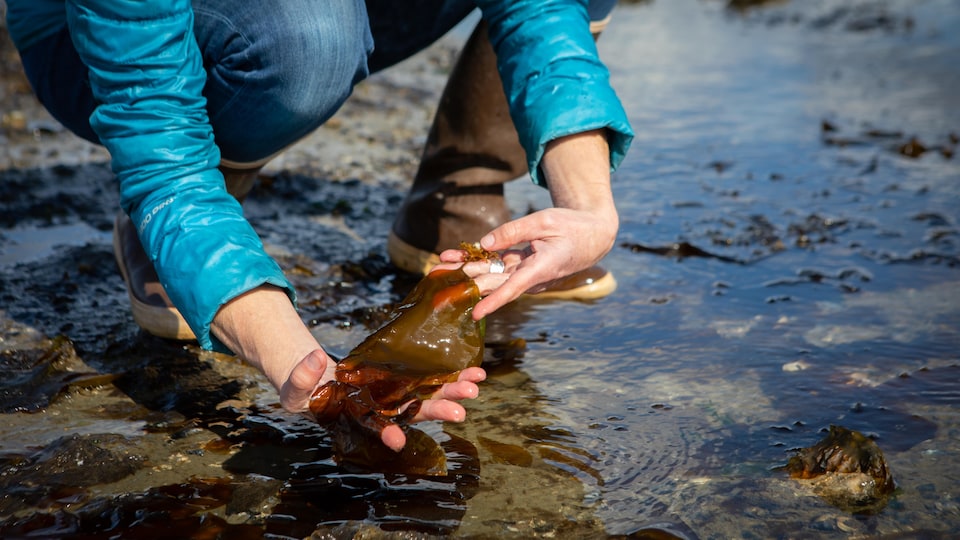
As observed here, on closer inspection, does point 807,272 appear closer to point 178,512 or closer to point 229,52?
point 229,52

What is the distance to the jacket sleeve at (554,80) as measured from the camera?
83.2 inches

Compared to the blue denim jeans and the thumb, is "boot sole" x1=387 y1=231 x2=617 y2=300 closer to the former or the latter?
the blue denim jeans

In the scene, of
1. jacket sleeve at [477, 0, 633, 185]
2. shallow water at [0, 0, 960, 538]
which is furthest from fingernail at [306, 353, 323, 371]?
jacket sleeve at [477, 0, 633, 185]

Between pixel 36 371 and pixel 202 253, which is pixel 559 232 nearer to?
pixel 202 253

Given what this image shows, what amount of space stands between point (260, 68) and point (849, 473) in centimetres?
158

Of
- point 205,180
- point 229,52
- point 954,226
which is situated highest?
point 229,52

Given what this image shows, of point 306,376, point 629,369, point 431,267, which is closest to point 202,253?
point 306,376

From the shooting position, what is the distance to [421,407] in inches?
69.5

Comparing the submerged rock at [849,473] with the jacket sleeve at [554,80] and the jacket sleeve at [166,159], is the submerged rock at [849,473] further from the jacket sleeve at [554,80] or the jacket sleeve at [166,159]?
the jacket sleeve at [166,159]

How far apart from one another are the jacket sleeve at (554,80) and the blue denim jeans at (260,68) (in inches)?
16.3

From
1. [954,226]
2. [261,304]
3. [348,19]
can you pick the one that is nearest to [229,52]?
[348,19]

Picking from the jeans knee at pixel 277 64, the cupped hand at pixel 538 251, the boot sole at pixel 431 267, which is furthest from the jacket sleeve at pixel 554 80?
A: the boot sole at pixel 431 267

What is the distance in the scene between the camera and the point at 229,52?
2332 mm

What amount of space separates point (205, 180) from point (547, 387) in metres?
0.98
